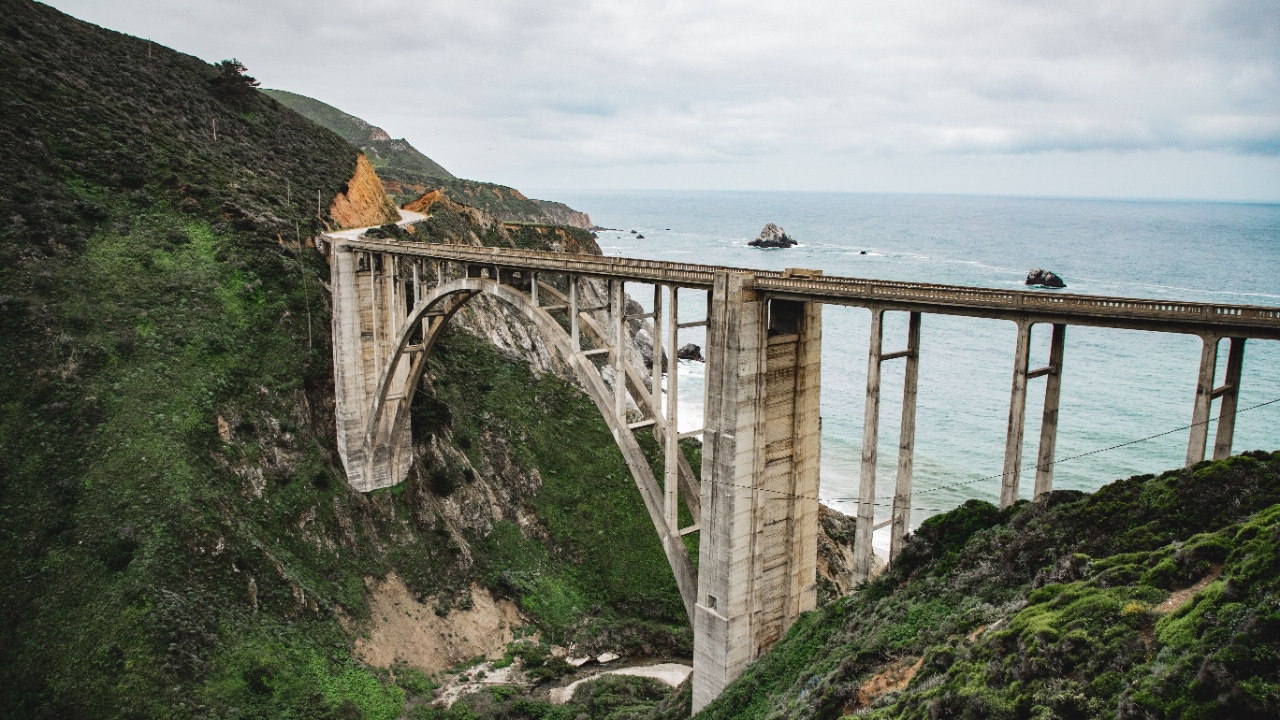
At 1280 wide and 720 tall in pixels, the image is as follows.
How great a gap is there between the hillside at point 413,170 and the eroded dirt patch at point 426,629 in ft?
201

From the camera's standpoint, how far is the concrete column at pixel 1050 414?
13133mm

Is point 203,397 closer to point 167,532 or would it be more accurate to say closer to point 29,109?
point 167,532

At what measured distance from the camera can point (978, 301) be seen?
14.1 meters

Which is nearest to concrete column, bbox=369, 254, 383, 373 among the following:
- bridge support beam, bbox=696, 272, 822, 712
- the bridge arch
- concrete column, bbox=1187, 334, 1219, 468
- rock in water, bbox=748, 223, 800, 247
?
the bridge arch

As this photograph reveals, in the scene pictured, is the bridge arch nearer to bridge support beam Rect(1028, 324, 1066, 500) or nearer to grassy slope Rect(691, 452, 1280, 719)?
grassy slope Rect(691, 452, 1280, 719)

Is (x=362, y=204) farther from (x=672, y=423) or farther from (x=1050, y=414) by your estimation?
(x=1050, y=414)

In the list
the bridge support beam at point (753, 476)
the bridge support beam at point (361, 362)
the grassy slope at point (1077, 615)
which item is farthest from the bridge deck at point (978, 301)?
the bridge support beam at point (361, 362)

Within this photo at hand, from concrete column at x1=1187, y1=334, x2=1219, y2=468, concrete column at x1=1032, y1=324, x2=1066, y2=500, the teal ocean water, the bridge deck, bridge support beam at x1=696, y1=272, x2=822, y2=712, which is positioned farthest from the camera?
the teal ocean water

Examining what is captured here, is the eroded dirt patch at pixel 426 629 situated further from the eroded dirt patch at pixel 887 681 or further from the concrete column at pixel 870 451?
the eroded dirt patch at pixel 887 681

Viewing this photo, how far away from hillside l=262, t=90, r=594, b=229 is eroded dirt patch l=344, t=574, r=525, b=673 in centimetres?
6123

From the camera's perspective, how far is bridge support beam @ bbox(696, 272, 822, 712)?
17922 mm

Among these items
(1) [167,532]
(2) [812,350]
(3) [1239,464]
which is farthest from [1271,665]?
(1) [167,532]

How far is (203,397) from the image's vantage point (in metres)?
28.6

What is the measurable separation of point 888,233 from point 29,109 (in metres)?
166
